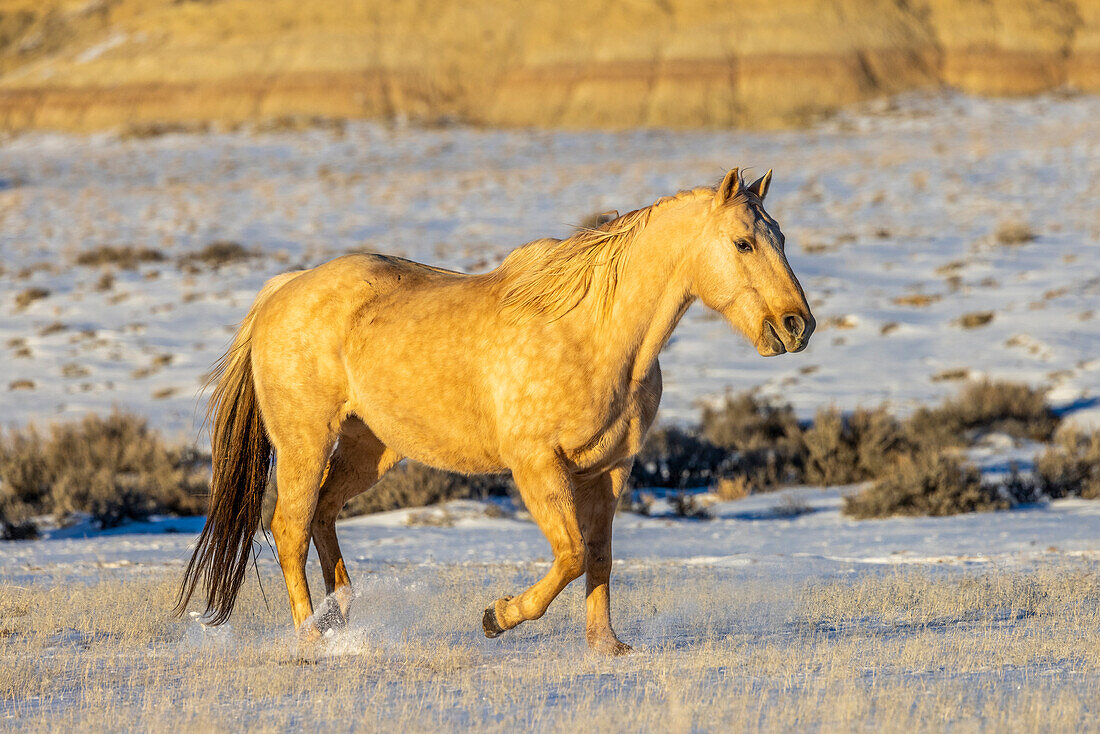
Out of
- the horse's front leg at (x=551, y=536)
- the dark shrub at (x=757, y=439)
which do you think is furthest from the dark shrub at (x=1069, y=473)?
the horse's front leg at (x=551, y=536)

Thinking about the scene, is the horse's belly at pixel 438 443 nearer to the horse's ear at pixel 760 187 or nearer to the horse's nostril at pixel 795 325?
the horse's nostril at pixel 795 325

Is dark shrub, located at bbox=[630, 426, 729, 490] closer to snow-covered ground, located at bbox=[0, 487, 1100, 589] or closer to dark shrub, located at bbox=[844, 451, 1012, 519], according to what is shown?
snow-covered ground, located at bbox=[0, 487, 1100, 589]

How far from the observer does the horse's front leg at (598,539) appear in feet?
17.4

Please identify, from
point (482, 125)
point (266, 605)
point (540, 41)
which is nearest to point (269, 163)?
point (482, 125)

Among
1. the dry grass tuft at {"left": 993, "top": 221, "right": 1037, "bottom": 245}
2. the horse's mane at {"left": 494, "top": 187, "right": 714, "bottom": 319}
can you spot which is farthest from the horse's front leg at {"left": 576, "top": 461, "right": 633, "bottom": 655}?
the dry grass tuft at {"left": 993, "top": 221, "right": 1037, "bottom": 245}

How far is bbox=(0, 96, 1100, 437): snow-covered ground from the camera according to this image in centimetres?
1550

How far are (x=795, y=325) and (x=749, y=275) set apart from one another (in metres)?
0.28

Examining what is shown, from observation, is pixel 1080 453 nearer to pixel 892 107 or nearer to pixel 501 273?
pixel 501 273

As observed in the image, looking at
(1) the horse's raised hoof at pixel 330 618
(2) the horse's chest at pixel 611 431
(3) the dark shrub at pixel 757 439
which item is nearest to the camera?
(2) the horse's chest at pixel 611 431

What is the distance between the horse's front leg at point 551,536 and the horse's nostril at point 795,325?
108 centimetres

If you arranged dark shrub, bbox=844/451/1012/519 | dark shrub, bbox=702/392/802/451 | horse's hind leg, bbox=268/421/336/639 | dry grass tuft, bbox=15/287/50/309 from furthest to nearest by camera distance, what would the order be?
1. dry grass tuft, bbox=15/287/50/309
2. dark shrub, bbox=702/392/802/451
3. dark shrub, bbox=844/451/1012/519
4. horse's hind leg, bbox=268/421/336/639

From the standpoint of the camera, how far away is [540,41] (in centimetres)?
5222

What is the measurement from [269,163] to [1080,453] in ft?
99.8

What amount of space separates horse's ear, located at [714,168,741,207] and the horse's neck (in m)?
0.16
